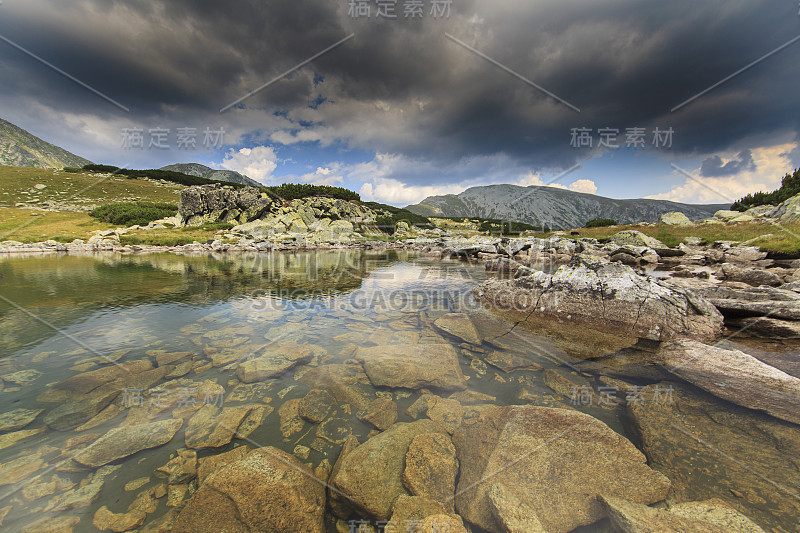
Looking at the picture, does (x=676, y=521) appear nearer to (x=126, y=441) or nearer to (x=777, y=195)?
(x=126, y=441)

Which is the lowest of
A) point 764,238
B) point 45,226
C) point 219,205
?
point 764,238

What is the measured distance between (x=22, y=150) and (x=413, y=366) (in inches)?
11895

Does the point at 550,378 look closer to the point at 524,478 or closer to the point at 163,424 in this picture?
the point at 524,478

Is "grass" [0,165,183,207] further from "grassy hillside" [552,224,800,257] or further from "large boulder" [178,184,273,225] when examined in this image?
"grassy hillside" [552,224,800,257]

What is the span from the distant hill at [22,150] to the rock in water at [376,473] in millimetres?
249024

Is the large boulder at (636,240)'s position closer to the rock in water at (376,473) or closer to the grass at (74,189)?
the rock in water at (376,473)

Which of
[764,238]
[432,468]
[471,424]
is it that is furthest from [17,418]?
[764,238]

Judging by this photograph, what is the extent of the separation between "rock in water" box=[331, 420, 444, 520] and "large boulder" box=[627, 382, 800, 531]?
11.1ft

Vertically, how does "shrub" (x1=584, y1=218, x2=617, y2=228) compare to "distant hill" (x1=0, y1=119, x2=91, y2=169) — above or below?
below

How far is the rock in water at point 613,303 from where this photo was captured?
7332 millimetres

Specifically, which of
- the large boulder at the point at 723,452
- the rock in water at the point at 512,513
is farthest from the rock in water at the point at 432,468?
the large boulder at the point at 723,452

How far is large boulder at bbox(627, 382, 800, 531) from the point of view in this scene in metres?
2.97

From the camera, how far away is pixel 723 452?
3654mm

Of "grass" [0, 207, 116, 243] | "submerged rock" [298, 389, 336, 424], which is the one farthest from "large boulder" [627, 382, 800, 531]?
"grass" [0, 207, 116, 243]
